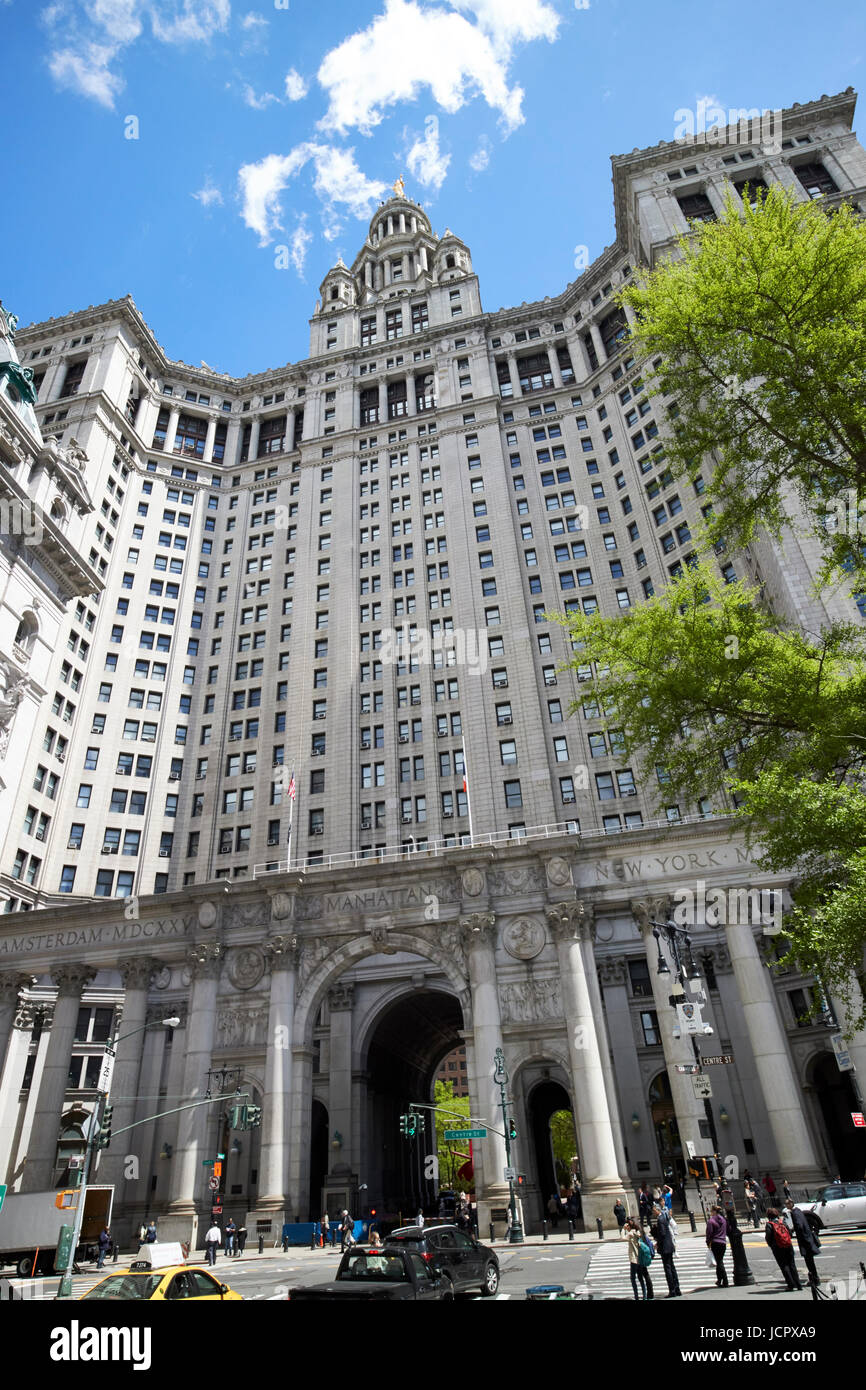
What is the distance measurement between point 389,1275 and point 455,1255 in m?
3.57

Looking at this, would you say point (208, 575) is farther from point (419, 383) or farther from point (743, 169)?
point (743, 169)

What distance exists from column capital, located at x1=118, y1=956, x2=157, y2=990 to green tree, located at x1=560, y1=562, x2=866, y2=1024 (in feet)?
104

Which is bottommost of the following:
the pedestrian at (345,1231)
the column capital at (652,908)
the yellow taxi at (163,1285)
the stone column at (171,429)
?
the pedestrian at (345,1231)

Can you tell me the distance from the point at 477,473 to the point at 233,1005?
51.3 meters

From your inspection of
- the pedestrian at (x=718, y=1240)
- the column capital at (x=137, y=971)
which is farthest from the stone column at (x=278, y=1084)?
the pedestrian at (x=718, y=1240)

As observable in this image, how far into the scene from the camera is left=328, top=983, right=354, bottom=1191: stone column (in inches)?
1766

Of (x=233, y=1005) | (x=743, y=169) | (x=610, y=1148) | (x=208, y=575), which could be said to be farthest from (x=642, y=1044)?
(x=743, y=169)

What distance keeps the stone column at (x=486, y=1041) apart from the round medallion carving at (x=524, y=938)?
2.50 feet

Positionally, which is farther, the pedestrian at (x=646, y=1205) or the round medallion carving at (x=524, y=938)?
the round medallion carving at (x=524, y=938)

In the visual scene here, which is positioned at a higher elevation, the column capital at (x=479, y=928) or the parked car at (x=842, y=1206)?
the column capital at (x=479, y=928)

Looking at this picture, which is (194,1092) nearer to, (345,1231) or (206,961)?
(206,961)

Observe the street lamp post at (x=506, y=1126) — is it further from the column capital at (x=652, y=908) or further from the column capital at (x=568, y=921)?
the column capital at (x=652, y=908)

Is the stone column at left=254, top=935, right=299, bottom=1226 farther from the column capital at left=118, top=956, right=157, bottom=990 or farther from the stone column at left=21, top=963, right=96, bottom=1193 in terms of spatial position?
the stone column at left=21, top=963, right=96, bottom=1193

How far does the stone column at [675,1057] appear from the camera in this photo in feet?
101
